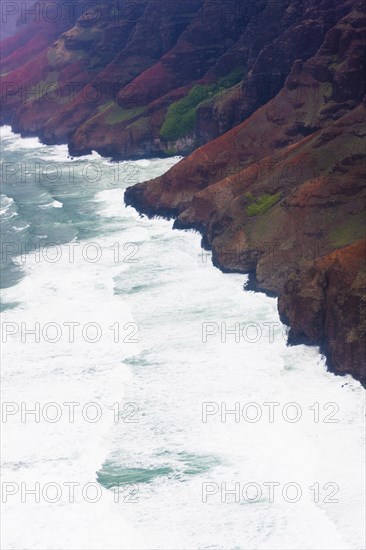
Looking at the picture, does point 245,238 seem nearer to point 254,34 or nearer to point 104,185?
point 104,185

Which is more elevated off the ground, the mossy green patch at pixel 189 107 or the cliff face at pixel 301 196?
the cliff face at pixel 301 196

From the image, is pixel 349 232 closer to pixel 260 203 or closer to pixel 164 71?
pixel 260 203

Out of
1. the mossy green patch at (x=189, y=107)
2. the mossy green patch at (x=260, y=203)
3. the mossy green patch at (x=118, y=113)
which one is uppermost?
the mossy green patch at (x=260, y=203)


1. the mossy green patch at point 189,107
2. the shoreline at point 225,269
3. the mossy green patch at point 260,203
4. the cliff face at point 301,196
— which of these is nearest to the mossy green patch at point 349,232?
the cliff face at point 301,196

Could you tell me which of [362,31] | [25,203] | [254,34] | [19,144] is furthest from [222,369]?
[19,144]

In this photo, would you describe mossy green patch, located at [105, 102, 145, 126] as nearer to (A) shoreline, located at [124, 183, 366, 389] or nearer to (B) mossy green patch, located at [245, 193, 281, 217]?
(A) shoreline, located at [124, 183, 366, 389]

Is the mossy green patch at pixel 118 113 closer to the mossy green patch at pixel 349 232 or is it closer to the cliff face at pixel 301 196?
the cliff face at pixel 301 196

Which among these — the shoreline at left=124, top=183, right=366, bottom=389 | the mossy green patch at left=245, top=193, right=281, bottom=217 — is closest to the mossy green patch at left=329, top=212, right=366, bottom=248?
the shoreline at left=124, top=183, right=366, bottom=389
